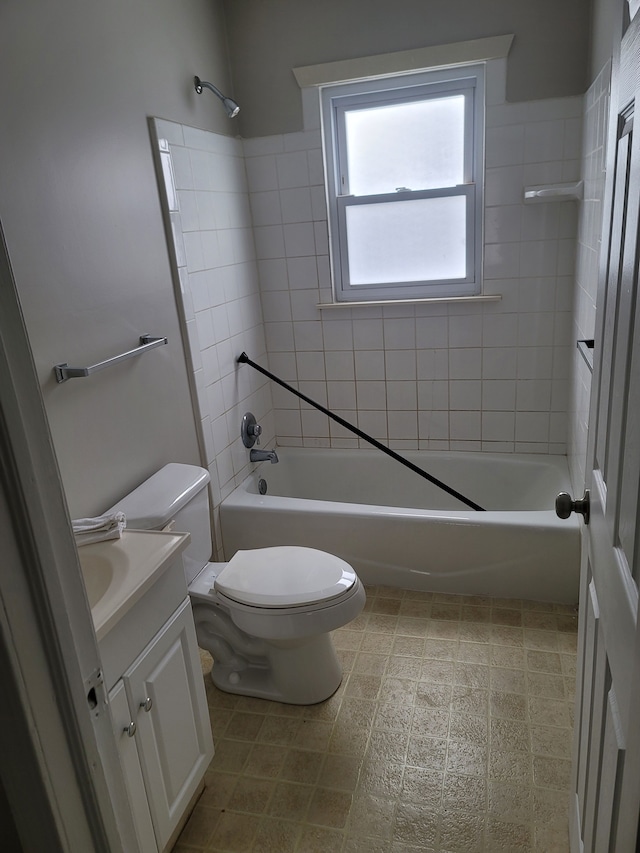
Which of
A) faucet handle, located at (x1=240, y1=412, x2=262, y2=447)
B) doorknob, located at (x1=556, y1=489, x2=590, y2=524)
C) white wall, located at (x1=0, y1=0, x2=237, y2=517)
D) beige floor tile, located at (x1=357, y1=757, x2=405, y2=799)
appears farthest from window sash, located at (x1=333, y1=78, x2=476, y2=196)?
beige floor tile, located at (x1=357, y1=757, x2=405, y2=799)

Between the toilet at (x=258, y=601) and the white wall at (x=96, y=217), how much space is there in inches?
7.6

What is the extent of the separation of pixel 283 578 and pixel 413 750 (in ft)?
2.08

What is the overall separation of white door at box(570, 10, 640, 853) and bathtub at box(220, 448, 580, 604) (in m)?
1.20

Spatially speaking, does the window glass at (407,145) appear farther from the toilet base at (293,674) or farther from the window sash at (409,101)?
the toilet base at (293,674)

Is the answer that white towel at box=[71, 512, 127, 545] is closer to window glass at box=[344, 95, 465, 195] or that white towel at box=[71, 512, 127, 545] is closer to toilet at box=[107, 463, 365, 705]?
toilet at box=[107, 463, 365, 705]

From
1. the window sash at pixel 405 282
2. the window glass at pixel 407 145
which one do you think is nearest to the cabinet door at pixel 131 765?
the window sash at pixel 405 282

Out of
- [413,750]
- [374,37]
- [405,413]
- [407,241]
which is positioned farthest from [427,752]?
[374,37]

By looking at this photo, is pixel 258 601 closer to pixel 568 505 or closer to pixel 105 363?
pixel 105 363

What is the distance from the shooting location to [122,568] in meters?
1.40

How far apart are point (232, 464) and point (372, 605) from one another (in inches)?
34.5

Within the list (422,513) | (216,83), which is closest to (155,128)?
(216,83)

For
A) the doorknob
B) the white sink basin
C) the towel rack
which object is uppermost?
the towel rack

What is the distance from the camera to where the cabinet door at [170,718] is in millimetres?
1363

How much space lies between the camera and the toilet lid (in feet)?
6.16
